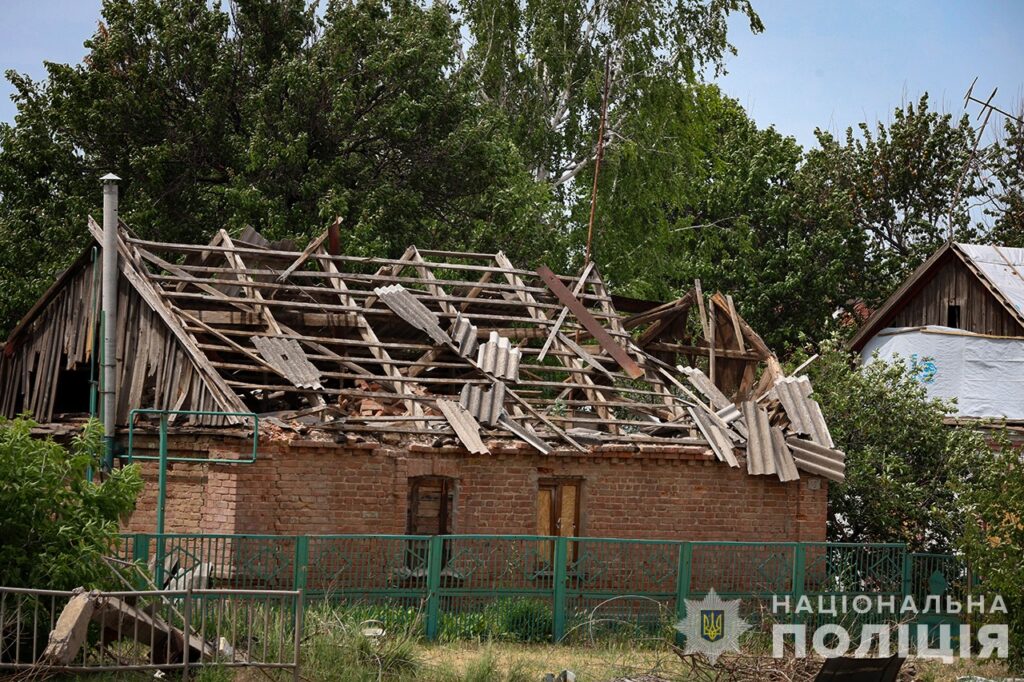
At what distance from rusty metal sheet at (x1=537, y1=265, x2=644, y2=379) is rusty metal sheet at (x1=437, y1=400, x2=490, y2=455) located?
3078 millimetres

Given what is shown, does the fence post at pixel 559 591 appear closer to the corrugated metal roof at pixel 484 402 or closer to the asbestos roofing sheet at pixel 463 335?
the corrugated metal roof at pixel 484 402

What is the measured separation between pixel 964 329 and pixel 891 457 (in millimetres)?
10677

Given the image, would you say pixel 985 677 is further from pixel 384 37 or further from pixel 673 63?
pixel 673 63

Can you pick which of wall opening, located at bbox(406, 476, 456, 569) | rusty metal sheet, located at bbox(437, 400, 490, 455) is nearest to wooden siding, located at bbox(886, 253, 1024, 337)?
rusty metal sheet, located at bbox(437, 400, 490, 455)

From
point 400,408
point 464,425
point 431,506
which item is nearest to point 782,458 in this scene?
point 464,425

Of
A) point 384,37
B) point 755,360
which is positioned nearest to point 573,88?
point 384,37

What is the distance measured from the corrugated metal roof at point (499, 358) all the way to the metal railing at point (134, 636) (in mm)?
6441

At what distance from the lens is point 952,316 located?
29812 millimetres

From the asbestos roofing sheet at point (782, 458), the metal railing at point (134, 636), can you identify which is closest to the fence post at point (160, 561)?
the metal railing at point (134, 636)

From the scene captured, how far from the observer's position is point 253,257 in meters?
19.6

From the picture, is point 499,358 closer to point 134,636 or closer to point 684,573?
point 684,573

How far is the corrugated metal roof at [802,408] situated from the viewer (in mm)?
18266

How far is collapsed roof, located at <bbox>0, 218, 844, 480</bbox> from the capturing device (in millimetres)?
17000

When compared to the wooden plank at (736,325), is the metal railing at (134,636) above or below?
below
